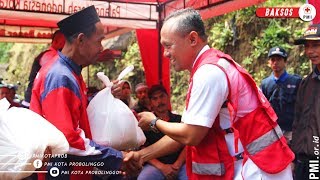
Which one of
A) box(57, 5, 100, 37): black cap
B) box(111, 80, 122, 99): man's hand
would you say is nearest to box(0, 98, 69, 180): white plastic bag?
box(57, 5, 100, 37): black cap

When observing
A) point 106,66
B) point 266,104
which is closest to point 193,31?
point 266,104

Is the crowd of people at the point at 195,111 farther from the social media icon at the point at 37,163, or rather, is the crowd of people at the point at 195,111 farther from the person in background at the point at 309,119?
the person in background at the point at 309,119

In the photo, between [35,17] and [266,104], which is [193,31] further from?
[35,17]

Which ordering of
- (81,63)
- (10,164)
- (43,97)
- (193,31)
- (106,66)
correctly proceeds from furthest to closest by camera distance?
(106,66) → (81,63) → (43,97) → (193,31) → (10,164)

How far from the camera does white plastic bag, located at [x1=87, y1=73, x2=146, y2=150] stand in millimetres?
1865

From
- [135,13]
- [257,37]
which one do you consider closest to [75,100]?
[135,13]

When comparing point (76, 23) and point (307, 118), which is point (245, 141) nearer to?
point (76, 23)

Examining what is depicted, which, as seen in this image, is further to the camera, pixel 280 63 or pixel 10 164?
pixel 280 63

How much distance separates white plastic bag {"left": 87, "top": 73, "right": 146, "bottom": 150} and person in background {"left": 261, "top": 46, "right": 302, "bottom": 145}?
6.22ft

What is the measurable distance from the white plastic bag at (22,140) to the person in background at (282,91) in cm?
240

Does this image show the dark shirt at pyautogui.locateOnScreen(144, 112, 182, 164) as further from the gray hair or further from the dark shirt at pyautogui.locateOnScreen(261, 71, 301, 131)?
the gray hair

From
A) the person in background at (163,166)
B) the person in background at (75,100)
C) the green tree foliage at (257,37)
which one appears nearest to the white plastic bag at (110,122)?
the person in background at (75,100)

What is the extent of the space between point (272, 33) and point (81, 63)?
5784mm

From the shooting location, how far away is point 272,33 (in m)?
7.12
